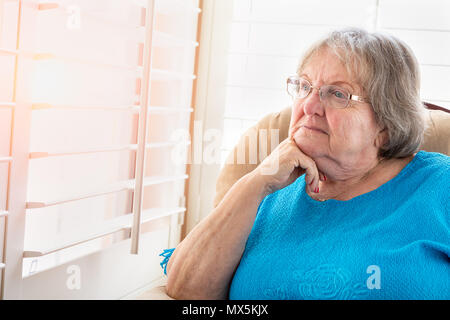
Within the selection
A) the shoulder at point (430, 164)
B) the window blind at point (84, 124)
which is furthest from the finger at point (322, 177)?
the window blind at point (84, 124)

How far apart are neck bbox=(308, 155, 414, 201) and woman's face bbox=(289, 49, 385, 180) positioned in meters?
0.02

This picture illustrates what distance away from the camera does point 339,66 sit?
142 cm

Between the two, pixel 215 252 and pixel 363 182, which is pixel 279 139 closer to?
pixel 363 182

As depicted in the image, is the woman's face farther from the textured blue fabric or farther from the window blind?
the window blind

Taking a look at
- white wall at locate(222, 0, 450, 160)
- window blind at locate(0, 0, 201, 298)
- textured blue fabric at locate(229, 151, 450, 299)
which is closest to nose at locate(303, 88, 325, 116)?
textured blue fabric at locate(229, 151, 450, 299)

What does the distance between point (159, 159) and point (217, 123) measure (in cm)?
37

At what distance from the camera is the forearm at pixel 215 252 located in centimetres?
138

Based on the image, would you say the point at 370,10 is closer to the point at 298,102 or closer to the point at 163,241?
the point at 298,102

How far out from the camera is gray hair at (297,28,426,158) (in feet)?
4.62

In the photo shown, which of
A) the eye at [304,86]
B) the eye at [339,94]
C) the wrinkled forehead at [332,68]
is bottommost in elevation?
the eye at [339,94]

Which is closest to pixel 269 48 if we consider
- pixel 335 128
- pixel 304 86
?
pixel 304 86

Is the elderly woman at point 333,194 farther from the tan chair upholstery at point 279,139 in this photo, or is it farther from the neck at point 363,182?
the tan chair upholstery at point 279,139

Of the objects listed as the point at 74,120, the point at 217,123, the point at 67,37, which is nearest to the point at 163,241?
the point at 217,123
